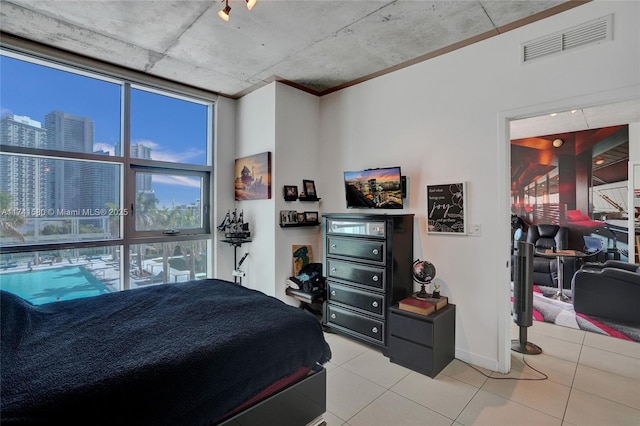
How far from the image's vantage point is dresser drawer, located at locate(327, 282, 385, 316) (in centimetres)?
302

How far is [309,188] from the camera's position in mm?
4078

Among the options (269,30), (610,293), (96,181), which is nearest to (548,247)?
(610,293)

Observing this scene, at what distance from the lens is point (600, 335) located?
3393mm

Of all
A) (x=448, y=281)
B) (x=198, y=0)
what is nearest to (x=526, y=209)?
(x=448, y=281)

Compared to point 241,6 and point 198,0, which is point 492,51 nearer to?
point 241,6

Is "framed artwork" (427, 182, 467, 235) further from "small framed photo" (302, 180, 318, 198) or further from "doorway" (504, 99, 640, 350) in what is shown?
"doorway" (504, 99, 640, 350)

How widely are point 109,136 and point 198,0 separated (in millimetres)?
2043

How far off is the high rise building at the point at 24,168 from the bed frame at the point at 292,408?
311 cm

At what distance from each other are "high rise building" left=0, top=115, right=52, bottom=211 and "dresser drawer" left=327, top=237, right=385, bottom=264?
302 centimetres

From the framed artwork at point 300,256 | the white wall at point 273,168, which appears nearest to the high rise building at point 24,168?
the white wall at point 273,168

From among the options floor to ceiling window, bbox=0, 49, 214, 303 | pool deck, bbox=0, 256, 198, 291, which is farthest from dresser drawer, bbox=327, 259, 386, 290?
pool deck, bbox=0, 256, 198, 291

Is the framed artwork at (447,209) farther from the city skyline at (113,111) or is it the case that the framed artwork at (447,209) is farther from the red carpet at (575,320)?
the city skyline at (113,111)

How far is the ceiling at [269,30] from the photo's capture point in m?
2.40

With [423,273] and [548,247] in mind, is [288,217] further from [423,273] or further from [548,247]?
[548,247]
